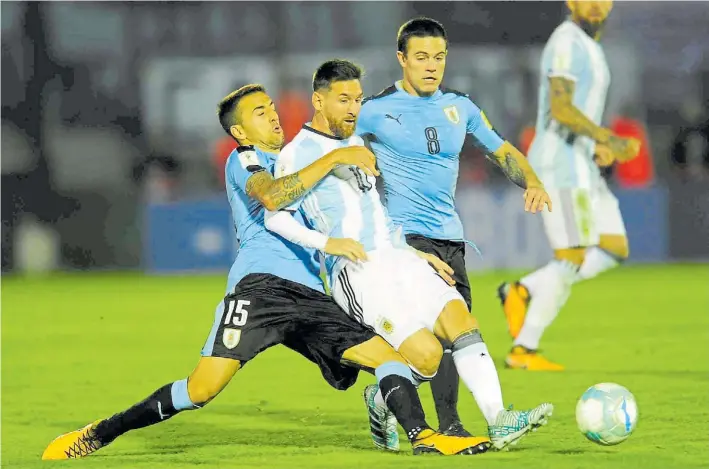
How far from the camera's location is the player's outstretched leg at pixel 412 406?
7.27 meters

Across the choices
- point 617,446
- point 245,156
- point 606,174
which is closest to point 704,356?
point 617,446

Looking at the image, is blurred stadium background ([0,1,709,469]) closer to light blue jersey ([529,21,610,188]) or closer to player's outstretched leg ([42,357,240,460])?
light blue jersey ([529,21,610,188])

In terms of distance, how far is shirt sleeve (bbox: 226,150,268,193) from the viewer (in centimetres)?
758

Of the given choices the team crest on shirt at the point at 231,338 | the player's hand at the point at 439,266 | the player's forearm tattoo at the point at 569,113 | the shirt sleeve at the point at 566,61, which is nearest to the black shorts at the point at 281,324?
the team crest on shirt at the point at 231,338

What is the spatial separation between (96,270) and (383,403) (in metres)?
15.9

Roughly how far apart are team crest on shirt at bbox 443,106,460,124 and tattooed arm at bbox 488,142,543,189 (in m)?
0.27

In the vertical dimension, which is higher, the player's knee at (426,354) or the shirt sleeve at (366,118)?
the shirt sleeve at (366,118)

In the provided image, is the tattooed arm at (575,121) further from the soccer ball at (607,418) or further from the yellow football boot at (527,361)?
the soccer ball at (607,418)

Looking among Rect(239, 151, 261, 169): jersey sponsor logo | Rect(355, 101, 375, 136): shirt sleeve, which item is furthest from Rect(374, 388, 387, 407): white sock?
Rect(355, 101, 375, 136): shirt sleeve

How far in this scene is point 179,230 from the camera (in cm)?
2208

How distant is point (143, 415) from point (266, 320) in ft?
2.51

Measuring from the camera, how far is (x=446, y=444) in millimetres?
7242

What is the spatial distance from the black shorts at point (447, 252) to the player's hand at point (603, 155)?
3.02 metres

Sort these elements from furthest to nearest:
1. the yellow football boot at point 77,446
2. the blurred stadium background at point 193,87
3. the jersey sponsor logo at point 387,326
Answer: the blurred stadium background at point 193,87
the yellow football boot at point 77,446
the jersey sponsor logo at point 387,326
